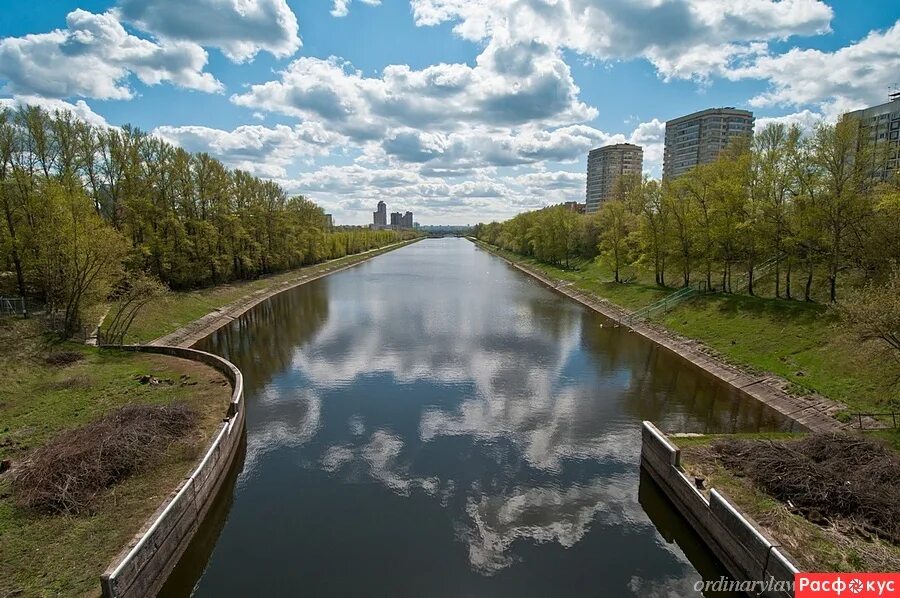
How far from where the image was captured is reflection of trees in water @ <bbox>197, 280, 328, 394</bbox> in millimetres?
27875

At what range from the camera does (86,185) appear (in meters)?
38.8

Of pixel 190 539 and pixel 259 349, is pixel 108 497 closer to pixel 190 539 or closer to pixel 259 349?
pixel 190 539

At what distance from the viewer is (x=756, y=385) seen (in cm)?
2272

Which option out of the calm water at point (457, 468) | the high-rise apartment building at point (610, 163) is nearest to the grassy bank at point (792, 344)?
the calm water at point (457, 468)

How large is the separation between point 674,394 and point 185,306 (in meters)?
37.0

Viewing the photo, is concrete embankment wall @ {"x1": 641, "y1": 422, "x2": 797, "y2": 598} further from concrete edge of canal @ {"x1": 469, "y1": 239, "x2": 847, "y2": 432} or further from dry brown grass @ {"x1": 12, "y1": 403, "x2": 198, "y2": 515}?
dry brown grass @ {"x1": 12, "y1": 403, "x2": 198, "y2": 515}

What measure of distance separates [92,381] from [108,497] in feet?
36.6

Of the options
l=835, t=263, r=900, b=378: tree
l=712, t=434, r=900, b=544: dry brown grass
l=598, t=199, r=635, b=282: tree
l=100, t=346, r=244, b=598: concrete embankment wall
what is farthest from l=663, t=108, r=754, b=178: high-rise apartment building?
l=100, t=346, r=244, b=598: concrete embankment wall

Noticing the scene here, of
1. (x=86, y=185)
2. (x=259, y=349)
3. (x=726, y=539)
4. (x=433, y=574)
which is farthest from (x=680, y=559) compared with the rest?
(x=86, y=185)

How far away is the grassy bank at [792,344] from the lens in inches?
678

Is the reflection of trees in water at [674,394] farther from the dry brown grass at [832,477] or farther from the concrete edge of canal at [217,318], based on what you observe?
the concrete edge of canal at [217,318]

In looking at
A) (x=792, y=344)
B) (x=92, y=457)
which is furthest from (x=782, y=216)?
(x=92, y=457)

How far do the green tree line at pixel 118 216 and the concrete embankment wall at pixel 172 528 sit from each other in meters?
17.4

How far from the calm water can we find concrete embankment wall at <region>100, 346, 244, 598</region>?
1.78ft
